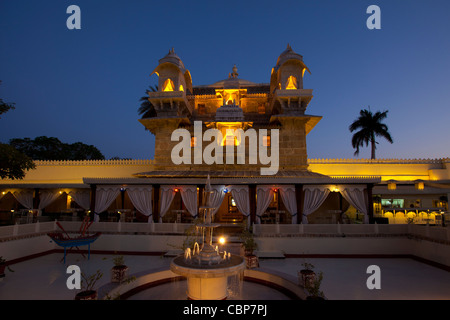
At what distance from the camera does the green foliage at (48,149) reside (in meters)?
40.3

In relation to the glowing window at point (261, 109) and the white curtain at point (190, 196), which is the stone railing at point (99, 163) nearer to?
the white curtain at point (190, 196)

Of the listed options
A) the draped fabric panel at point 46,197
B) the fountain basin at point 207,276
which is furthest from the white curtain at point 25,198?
the fountain basin at point 207,276

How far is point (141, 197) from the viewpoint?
51.5 ft

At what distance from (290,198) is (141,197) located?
30.3 ft

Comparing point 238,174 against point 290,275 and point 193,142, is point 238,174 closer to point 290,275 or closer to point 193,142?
point 193,142

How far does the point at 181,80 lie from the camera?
848 inches

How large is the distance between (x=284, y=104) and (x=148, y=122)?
1121cm

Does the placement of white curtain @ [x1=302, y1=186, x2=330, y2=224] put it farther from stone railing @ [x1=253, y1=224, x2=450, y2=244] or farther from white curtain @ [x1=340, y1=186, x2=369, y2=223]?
stone railing @ [x1=253, y1=224, x2=450, y2=244]

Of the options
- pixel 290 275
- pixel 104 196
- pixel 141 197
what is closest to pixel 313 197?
pixel 290 275

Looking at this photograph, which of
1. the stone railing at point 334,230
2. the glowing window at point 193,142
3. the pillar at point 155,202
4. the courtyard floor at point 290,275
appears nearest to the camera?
the courtyard floor at point 290,275

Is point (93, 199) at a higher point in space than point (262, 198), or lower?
lower

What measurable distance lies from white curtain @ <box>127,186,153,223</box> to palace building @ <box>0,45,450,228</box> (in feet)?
0.20

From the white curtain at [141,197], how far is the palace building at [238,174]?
2.4 inches
